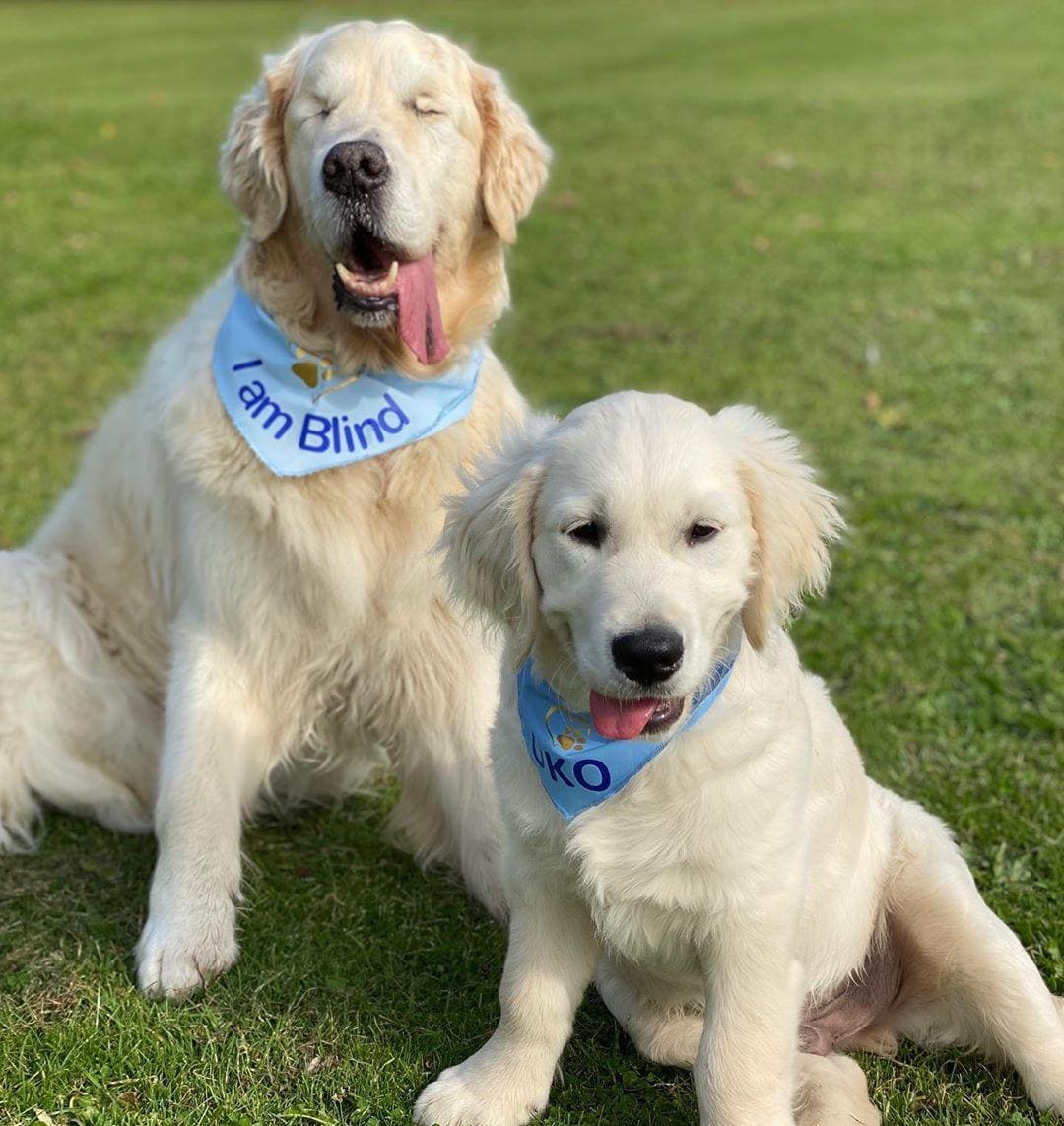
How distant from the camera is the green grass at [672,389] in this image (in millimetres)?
3373

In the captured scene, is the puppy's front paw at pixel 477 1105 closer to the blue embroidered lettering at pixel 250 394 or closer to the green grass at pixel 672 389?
the green grass at pixel 672 389

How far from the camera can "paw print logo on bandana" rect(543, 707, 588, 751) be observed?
Result: 288 centimetres

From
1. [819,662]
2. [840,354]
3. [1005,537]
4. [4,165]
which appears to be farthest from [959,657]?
[4,165]

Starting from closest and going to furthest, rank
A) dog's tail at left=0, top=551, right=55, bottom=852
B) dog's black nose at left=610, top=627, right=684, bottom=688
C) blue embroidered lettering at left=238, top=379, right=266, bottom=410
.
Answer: dog's black nose at left=610, top=627, right=684, bottom=688
blue embroidered lettering at left=238, top=379, right=266, bottom=410
dog's tail at left=0, top=551, right=55, bottom=852

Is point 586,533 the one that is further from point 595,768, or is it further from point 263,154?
point 263,154

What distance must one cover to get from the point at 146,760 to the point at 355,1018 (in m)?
1.41

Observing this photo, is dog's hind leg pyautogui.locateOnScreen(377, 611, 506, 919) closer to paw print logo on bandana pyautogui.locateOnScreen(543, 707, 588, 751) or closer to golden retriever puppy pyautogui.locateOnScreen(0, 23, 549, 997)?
golden retriever puppy pyautogui.locateOnScreen(0, 23, 549, 997)

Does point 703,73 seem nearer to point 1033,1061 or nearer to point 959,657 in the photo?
point 959,657

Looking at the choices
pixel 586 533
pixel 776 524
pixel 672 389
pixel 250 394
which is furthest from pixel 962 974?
pixel 672 389

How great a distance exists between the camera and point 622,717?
2828 mm

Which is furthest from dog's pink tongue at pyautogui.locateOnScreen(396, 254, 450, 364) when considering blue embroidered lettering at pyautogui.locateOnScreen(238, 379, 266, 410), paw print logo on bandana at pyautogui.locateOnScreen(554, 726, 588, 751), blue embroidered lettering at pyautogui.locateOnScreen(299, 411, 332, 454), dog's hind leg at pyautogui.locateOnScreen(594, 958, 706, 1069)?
dog's hind leg at pyautogui.locateOnScreen(594, 958, 706, 1069)

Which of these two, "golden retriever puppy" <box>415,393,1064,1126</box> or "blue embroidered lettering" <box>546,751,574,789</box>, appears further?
"blue embroidered lettering" <box>546,751,574,789</box>

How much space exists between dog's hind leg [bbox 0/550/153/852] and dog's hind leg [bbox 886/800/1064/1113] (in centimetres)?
240

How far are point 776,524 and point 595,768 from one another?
612 mm
